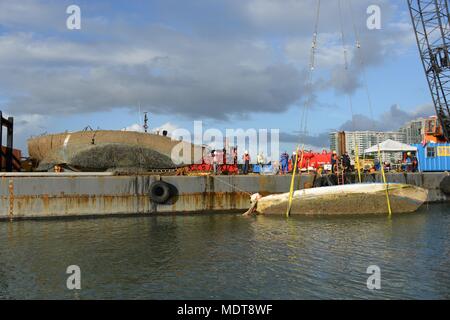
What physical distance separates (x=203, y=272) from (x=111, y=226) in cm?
903

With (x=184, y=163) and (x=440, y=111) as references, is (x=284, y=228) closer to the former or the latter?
(x=184, y=163)

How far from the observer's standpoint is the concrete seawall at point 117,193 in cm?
2178

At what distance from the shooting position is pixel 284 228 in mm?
17812

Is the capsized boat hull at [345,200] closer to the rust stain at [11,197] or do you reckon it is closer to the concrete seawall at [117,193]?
the concrete seawall at [117,193]

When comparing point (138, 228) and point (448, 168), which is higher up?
point (448, 168)

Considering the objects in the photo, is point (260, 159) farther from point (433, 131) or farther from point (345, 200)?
point (433, 131)

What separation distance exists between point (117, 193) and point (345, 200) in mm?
12081

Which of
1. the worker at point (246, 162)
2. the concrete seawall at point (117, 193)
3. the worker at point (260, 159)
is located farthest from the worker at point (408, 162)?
the worker at point (246, 162)

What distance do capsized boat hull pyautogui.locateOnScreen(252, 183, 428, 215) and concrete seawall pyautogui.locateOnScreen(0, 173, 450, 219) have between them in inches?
81.1

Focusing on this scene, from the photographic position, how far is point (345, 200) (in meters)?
21.1

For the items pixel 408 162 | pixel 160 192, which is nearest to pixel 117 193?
pixel 160 192

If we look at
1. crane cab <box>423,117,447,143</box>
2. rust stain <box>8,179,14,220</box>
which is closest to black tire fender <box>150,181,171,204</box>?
rust stain <box>8,179,14,220</box>
